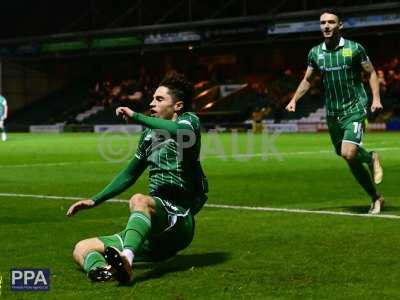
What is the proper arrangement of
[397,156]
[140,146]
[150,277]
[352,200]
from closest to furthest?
[150,277] < [140,146] < [352,200] < [397,156]

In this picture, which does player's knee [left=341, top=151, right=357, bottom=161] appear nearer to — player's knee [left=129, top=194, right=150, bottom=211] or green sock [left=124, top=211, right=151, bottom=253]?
player's knee [left=129, top=194, right=150, bottom=211]

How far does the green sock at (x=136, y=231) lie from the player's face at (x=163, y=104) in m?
0.73

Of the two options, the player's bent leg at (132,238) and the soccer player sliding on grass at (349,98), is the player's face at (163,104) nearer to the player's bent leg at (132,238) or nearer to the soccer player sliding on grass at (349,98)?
the player's bent leg at (132,238)

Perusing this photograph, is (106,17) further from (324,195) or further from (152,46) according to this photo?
(324,195)

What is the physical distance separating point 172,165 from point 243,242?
154 cm

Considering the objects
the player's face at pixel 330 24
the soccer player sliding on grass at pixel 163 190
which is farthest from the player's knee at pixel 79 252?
the player's face at pixel 330 24

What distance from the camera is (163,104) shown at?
6324 mm

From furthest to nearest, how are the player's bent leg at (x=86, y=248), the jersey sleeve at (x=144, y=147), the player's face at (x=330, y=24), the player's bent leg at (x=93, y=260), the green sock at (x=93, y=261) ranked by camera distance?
the player's face at (x=330, y=24) < the jersey sleeve at (x=144, y=147) < the player's bent leg at (x=86, y=248) < the green sock at (x=93, y=261) < the player's bent leg at (x=93, y=260)

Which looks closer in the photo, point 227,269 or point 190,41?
point 227,269

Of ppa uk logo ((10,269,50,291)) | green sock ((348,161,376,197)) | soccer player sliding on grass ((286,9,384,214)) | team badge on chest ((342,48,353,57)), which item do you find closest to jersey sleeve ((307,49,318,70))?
soccer player sliding on grass ((286,9,384,214))

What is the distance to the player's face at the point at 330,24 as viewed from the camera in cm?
973

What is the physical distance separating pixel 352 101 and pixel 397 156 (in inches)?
444

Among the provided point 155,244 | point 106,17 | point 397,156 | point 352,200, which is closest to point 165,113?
point 155,244

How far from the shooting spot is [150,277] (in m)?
6.14
